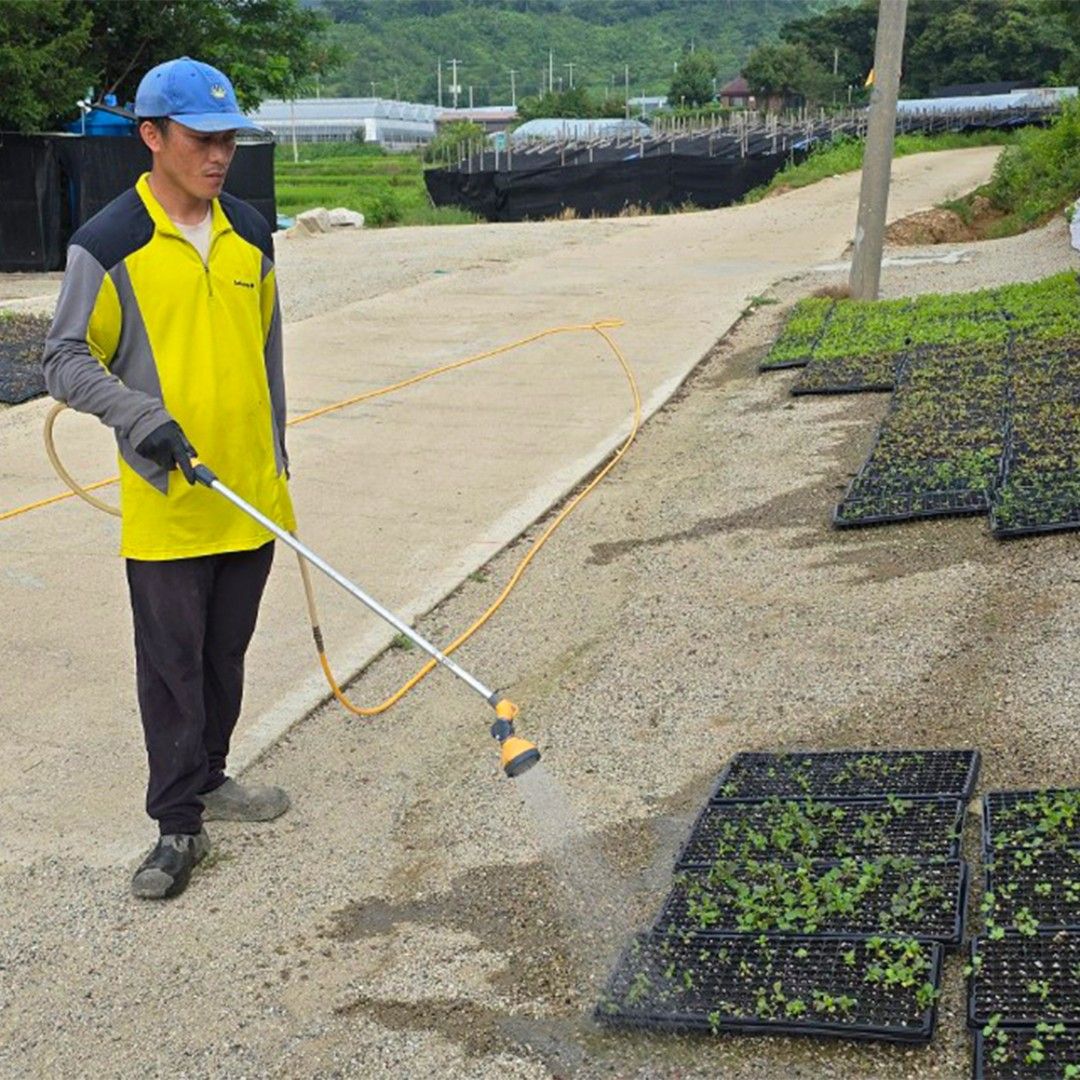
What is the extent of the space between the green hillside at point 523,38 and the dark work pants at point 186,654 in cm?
16445

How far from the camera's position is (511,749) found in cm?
382

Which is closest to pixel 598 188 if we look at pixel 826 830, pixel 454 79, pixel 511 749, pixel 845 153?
pixel 845 153

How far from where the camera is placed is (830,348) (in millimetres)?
11453

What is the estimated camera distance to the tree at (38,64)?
19406mm

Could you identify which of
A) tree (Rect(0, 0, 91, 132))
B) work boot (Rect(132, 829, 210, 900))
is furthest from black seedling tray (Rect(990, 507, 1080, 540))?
tree (Rect(0, 0, 91, 132))

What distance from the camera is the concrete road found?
519cm

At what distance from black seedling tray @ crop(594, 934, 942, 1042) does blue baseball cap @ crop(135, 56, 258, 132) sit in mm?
A: 2252

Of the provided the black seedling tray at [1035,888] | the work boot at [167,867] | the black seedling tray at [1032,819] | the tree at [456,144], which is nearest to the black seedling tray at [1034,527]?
the black seedling tray at [1032,819]

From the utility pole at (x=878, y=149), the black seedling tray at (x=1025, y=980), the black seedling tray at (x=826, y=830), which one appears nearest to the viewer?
the black seedling tray at (x=1025, y=980)

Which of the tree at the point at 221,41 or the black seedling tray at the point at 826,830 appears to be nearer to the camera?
the black seedling tray at the point at 826,830

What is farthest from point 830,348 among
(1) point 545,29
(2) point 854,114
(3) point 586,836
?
(1) point 545,29

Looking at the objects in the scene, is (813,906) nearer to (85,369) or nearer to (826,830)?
(826,830)

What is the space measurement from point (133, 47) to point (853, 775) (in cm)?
2158

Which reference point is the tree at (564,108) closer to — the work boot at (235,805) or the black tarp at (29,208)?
the black tarp at (29,208)
